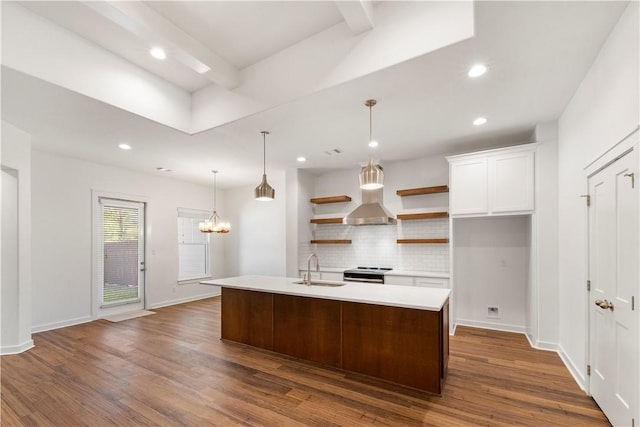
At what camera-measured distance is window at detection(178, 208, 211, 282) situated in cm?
712

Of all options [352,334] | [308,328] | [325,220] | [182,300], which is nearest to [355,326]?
[352,334]

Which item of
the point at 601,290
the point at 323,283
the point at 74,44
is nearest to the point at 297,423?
the point at 323,283

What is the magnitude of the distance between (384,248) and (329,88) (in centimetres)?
362

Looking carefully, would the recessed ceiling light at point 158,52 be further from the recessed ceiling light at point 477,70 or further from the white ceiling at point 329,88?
the recessed ceiling light at point 477,70

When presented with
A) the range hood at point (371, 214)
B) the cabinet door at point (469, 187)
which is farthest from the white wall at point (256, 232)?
the cabinet door at point (469, 187)

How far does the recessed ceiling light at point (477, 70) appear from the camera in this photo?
2.50m

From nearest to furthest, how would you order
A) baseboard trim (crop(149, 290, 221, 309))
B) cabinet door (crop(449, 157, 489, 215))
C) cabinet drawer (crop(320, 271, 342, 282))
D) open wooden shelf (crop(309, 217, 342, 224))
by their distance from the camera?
cabinet door (crop(449, 157, 489, 215)), cabinet drawer (crop(320, 271, 342, 282)), open wooden shelf (crop(309, 217, 342, 224)), baseboard trim (crop(149, 290, 221, 309))

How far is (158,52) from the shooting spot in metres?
2.88

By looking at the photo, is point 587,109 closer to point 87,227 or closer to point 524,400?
point 524,400

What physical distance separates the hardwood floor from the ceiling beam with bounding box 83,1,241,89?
3160 mm

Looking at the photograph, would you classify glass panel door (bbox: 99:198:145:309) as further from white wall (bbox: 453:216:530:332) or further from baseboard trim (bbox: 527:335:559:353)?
baseboard trim (bbox: 527:335:559:353)

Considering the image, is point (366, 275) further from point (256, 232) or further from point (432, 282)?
point (256, 232)

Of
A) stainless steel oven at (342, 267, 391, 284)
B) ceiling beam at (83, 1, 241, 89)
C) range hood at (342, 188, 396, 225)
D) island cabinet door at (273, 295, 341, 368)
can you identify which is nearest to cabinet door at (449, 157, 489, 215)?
range hood at (342, 188, 396, 225)

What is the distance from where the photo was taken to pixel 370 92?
9.45ft
